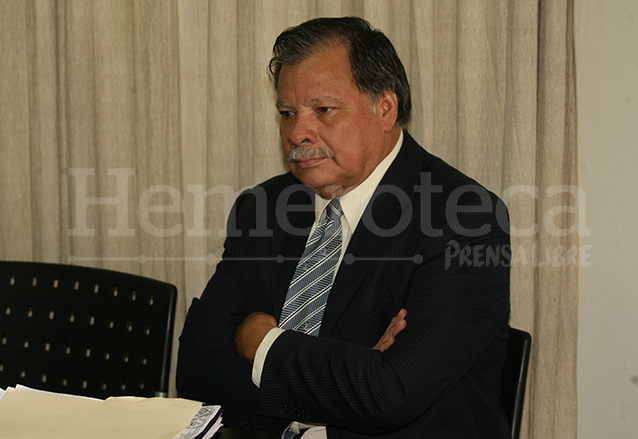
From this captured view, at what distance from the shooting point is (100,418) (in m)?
1.01

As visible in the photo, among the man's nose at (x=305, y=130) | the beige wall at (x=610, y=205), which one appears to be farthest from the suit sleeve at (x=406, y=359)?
the beige wall at (x=610, y=205)

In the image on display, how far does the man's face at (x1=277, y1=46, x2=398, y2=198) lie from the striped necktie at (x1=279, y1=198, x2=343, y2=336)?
0.12 meters

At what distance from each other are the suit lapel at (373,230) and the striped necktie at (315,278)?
0.19 feet

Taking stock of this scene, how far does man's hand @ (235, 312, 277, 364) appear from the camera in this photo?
1.43 metres

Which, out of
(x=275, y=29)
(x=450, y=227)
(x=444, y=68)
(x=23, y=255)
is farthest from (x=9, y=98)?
(x=450, y=227)

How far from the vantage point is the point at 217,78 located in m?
2.17

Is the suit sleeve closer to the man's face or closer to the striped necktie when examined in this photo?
the striped necktie

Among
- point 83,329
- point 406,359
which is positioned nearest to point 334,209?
point 406,359

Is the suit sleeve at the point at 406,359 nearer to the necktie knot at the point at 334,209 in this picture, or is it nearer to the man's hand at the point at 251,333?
the man's hand at the point at 251,333

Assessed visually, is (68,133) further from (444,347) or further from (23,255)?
(444,347)

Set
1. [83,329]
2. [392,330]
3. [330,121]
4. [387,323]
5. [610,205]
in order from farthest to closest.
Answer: [610,205], [83,329], [330,121], [387,323], [392,330]

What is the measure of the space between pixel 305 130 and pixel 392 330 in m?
0.60

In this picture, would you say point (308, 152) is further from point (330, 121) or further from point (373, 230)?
point (373, 230)

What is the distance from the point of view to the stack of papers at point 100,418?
37.7 inches
